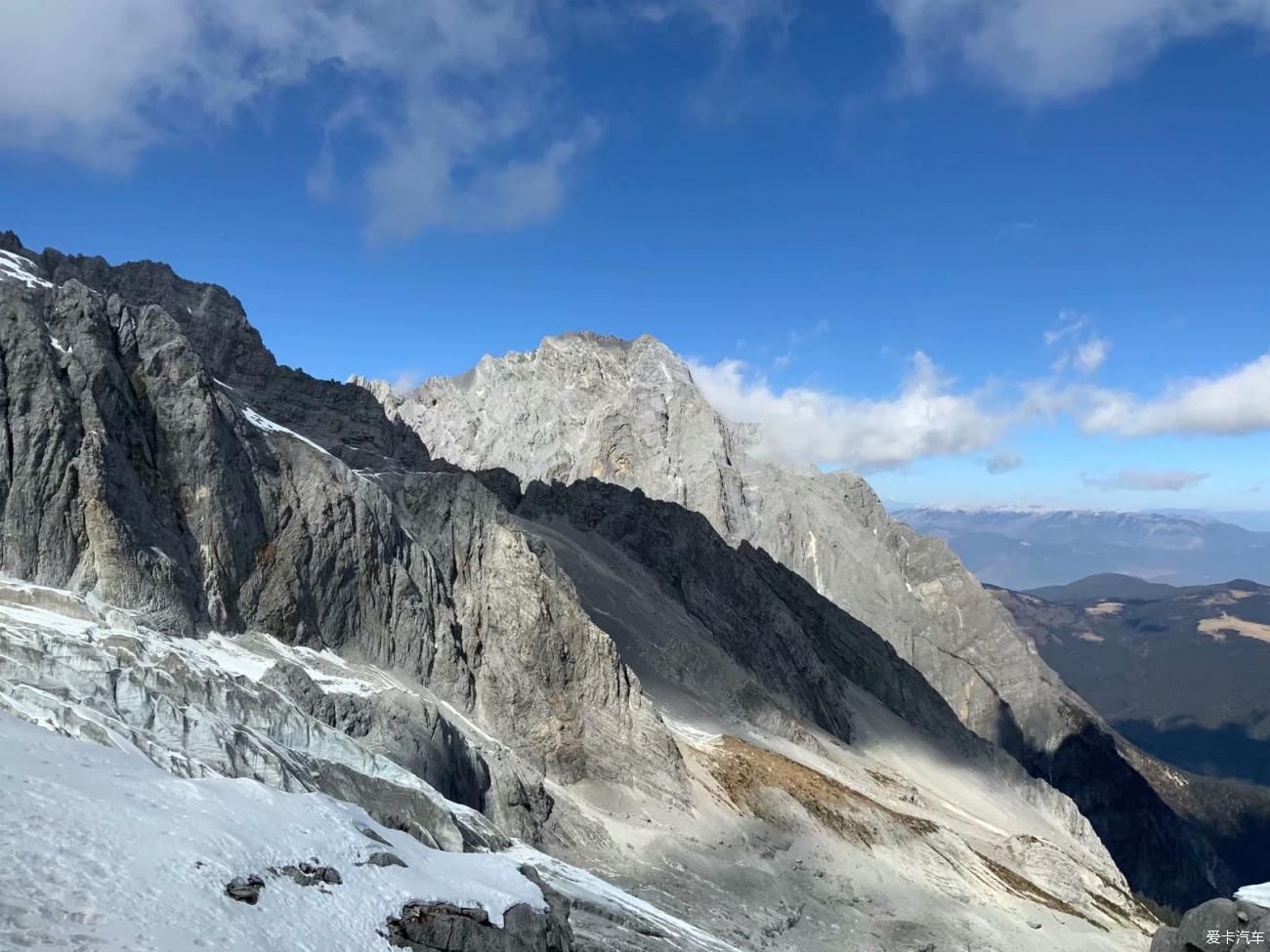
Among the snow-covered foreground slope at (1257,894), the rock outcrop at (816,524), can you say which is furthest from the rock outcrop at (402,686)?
the rock outcrop at (816,524)

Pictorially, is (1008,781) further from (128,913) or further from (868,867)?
(128,913)


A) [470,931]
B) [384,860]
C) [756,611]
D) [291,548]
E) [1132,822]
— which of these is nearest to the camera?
[470,931]

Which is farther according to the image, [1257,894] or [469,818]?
[469,818]

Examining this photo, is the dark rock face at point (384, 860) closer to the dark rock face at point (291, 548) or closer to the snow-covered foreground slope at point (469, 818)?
the snow-covered foreground slope at point (469, 818)

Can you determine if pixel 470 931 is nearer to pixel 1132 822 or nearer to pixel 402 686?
pixel 402 686

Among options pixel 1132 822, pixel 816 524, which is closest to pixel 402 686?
pixel 816 524

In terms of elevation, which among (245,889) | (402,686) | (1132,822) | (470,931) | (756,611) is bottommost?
(1132,822)

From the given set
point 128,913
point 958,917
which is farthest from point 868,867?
point 128,913
